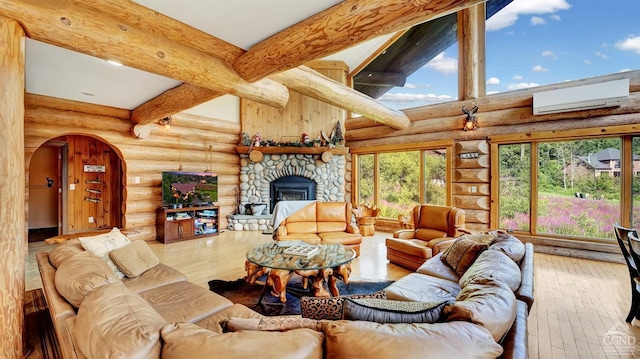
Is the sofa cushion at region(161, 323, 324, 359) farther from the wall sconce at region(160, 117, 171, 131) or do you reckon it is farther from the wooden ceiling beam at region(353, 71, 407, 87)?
the wooden ceiling beam at region(353, 71, 407, 87)

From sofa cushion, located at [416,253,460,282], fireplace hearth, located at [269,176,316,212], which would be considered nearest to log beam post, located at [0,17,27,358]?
sofa cushion, located at [416,253,460,282]

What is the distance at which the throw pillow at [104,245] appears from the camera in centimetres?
248

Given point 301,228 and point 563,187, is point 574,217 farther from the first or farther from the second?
point 301,228

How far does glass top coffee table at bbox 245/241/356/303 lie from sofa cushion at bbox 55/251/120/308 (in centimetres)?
137

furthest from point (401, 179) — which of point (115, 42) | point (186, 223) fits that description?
point (115, 42)

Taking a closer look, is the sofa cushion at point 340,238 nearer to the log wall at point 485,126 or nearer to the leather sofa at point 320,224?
the leather sofa at point 320,224

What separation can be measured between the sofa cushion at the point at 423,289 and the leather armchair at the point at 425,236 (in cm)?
110

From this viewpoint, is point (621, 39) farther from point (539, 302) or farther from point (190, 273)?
point (190, 273)

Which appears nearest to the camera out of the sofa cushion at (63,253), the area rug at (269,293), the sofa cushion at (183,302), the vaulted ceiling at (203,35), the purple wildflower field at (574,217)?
the sofa cushion at (183,302)

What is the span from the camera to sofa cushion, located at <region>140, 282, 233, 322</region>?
187 centimetres


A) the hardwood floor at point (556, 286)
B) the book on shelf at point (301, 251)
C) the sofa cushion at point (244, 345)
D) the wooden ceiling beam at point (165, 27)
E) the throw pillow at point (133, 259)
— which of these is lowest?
the hardwood floor at point (556, 286)

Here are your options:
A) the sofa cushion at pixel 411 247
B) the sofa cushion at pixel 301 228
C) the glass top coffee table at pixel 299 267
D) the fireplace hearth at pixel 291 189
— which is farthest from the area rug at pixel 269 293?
the fireplace hearth at pixel 291 189

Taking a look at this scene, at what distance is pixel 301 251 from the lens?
3.24 metres

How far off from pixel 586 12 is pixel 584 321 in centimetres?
510
